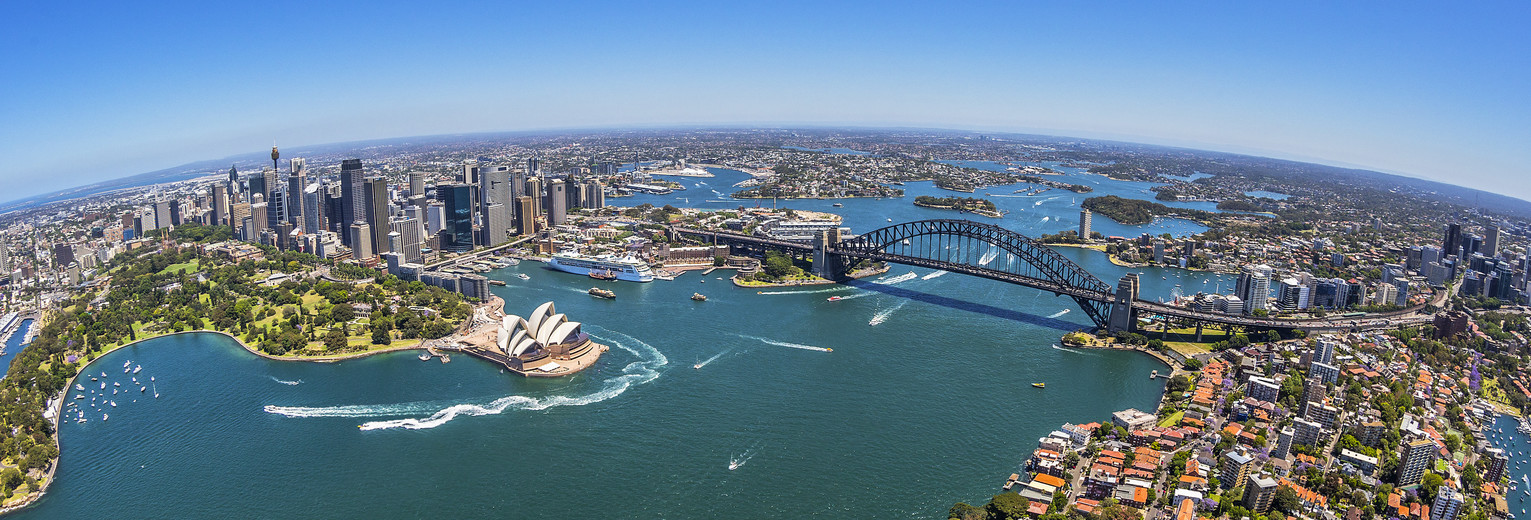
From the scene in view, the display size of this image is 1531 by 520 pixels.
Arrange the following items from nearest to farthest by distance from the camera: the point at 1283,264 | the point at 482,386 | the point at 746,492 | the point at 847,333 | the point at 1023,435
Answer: the point at 746,492 < the point at 1023,435 < the point at 482,386 < the point at 847,333 < the point at 1283,264

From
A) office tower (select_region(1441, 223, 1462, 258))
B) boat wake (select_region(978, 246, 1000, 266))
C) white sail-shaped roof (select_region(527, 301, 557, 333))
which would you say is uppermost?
office tower (select_region(1441, 223, 1462, 258))

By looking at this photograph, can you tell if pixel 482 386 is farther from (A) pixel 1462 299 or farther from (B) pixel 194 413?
(A) pixel 1462 299

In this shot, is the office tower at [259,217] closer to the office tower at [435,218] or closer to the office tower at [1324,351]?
the office tower at [435,218]

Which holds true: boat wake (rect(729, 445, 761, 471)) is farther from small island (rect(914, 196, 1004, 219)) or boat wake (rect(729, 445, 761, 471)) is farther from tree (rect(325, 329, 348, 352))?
small island (rect(914, 196, 1004, 219))

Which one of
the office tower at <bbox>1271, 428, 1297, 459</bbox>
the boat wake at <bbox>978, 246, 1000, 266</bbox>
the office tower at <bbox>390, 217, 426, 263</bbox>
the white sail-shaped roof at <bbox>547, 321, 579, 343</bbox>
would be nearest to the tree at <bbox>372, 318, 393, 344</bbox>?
the white sail-shaped roof at <bbox>547, 321, 579, 343</bbox>

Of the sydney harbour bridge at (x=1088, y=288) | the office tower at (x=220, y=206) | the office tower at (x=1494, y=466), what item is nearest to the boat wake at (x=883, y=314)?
the sydney harbour bridge at (x=1088, y=288)

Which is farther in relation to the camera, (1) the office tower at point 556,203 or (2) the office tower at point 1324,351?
(1) the office tower at point 556,203

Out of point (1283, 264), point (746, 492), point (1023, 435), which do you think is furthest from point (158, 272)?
point (1283, 264)
